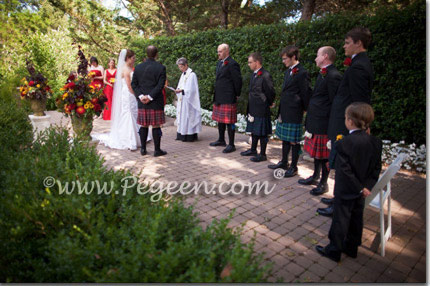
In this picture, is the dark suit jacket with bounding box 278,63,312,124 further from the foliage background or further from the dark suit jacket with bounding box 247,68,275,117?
the foliage background

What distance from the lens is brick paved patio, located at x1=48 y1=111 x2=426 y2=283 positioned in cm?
285

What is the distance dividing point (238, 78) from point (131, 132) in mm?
2755

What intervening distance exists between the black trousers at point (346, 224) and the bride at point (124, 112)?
5016mm

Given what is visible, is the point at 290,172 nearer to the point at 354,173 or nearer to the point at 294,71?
the point at 294,71

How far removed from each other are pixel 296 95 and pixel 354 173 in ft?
7.94

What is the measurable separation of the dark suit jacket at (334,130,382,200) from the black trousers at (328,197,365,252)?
11 cm

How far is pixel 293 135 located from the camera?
5062 mm

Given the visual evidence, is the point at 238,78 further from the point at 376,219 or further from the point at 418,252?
the point at 418,252

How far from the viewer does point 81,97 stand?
5.24 m

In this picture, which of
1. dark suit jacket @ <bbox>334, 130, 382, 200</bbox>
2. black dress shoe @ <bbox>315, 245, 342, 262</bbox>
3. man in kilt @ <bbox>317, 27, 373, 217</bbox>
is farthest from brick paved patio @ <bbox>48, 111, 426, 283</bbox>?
dark suit jacket @ <bbox>334, 130, 382, 200</bbox>

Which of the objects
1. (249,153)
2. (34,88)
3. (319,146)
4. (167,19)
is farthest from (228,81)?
(167,19)

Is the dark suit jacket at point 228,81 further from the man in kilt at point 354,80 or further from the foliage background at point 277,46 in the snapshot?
the man in kilt at point 354,80

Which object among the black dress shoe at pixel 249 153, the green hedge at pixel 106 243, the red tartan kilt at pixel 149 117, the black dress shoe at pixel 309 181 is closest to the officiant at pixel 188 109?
the red tartan kilt at pixel 149 117

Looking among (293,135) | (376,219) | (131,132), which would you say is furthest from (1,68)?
(376,219)
